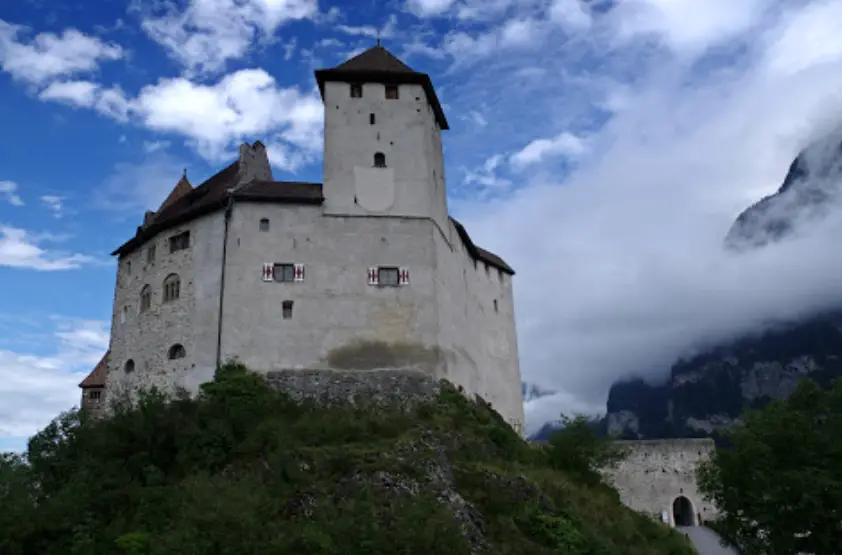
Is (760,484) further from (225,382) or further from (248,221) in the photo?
(248,221)

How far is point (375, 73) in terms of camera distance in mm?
39500

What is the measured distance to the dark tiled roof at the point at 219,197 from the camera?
36.5m

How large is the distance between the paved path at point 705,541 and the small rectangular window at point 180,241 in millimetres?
29455

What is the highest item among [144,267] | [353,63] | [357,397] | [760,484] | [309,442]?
[353,63]

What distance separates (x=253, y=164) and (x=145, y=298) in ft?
28.1

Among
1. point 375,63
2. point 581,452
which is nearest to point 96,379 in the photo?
point 375,63

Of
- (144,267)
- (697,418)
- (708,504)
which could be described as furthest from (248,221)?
(697,418)

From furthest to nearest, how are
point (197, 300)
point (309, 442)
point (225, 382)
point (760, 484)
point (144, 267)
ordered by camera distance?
point (144, 267) < point (197, 300) < point (225, 382) < point (309, 442) < point (760, 484)

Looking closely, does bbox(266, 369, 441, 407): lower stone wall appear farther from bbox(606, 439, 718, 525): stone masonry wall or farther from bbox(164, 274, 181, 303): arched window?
bbox(606, 439, 718, 525): stone masonry wall

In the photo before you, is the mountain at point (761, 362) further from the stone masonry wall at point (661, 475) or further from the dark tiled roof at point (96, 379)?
the dark tiled roof at point (96, 379)

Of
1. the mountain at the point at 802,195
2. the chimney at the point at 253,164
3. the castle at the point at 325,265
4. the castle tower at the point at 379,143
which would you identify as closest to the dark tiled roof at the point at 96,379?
the castle at the point at 325,265

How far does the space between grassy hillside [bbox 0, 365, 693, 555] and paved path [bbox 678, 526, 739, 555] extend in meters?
10.0

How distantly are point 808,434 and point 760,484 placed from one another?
2.26 meters

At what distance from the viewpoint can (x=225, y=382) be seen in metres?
33.2
